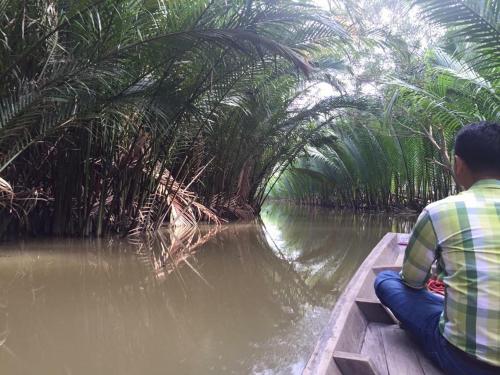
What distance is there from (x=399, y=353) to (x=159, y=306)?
1.91 m

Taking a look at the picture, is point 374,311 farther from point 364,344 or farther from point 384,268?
point 384,268

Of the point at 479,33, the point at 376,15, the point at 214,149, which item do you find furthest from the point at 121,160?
the point at 376,15

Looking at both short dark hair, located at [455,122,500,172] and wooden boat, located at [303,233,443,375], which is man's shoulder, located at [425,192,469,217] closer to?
short dark hair, located at [455,122,500,172]

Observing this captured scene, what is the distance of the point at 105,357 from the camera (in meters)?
2.37

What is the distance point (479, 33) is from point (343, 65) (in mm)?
4516

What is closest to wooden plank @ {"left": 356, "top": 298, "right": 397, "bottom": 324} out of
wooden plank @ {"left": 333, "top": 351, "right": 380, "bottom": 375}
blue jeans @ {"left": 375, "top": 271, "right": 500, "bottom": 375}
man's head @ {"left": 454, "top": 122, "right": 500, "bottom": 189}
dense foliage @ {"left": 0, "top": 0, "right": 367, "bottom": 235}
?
blue jeans @ {"left": 375, "top": 271, "right": 500, "bottom": 375}

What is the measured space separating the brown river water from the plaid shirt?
1012mm

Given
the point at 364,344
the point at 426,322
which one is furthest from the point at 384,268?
the point at 426,322

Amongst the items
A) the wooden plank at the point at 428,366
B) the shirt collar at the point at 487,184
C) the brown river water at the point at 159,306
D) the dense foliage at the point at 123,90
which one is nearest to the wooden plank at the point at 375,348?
the wooden plank at the point at 428,366

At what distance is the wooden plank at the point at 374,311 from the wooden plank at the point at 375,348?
3 cm

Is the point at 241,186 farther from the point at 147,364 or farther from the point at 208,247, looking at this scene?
the point at 147,364

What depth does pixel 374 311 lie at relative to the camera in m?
2.23

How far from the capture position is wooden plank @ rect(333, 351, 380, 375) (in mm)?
1533

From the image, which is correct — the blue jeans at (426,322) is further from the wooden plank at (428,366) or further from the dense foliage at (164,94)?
the dense foliage at (164,94)
